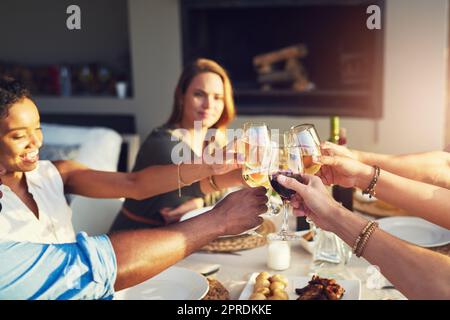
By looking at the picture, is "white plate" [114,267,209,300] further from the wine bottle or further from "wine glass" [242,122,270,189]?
the wine bottle

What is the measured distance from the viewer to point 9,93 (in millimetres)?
1044

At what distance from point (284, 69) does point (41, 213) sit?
2631 mm

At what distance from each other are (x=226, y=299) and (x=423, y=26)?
238 cm

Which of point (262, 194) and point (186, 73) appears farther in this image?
point (186, 73)

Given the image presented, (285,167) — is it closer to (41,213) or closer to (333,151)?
(333,151)

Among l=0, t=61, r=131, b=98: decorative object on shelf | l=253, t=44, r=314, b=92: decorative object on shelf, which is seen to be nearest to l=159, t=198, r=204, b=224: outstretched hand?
l=253, t=44, r=314, b=92: decorative object on shelf

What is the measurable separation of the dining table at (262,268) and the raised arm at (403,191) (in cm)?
18

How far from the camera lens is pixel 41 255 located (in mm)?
915

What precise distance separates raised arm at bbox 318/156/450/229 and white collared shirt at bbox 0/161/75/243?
24.3 inches

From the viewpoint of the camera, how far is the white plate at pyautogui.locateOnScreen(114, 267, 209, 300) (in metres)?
1.23

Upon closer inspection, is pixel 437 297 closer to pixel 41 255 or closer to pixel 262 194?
pixel 262 194

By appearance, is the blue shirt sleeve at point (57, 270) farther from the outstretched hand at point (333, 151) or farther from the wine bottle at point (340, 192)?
the wine bottle at point (340, 192)

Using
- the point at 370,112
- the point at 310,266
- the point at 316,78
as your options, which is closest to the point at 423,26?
the point at 370,112

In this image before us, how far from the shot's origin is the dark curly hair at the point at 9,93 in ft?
3.37
